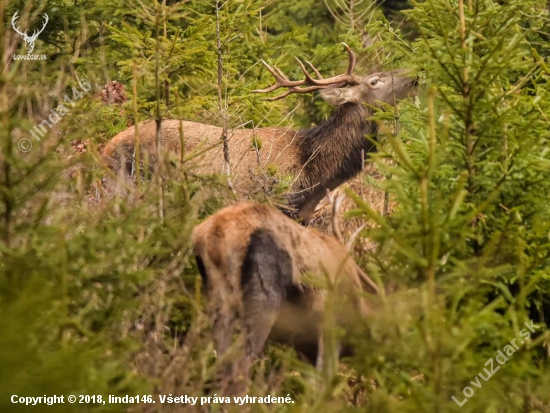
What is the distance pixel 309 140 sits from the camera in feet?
31.7

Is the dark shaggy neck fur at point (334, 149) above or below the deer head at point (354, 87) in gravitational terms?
below

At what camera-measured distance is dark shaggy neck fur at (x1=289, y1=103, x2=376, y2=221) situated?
938 cm

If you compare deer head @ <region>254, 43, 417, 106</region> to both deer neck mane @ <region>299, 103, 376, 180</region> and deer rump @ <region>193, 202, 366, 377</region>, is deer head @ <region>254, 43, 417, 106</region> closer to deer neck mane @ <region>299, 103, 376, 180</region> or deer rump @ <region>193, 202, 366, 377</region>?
deer neck mane @ <region>299, 103, 376, 180</region>

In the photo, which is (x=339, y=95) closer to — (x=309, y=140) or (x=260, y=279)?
(x=309, y=140)

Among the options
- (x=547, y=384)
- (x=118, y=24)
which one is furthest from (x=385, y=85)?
(x=547, y=384)

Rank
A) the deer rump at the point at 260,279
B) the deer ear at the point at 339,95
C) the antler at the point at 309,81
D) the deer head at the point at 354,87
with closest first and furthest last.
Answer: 1. the deer rump at the point at 260,279
2. the antler at the point at 309,81
3. the deer head at the point at 354,87
4. the deer ear at the point at 339,95

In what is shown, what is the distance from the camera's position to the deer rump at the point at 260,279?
4.68 metres

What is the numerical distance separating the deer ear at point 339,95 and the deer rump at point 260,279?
480 cm

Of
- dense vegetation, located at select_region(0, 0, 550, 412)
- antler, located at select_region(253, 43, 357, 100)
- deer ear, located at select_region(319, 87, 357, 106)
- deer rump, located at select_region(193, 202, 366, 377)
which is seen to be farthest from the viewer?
deer ear, located at select_region(319, 87, 357, 106)

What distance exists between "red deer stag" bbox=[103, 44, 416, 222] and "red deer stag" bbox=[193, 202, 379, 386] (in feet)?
12.0

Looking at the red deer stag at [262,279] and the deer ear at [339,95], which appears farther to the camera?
the deer ear at [339,95]

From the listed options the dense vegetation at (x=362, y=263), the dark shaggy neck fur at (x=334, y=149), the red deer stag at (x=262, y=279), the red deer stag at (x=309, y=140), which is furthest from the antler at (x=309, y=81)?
the red deer stag at (x=262, y=279)

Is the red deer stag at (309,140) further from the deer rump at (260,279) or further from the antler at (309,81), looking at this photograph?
the deer rump at (260,279)

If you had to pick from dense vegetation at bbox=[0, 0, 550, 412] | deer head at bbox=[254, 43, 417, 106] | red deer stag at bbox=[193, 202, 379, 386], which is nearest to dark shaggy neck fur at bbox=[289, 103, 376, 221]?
deer head at bbox=[254, 43, 417, 106]
